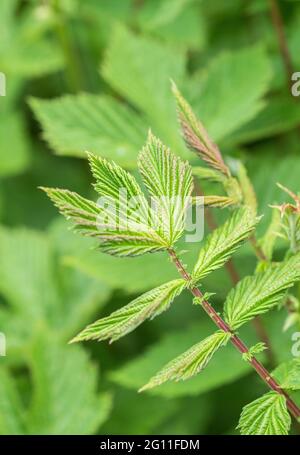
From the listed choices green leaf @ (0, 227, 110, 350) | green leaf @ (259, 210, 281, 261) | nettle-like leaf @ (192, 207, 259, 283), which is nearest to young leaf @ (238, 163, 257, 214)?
green leaf @ (259, 210, 281, 261)

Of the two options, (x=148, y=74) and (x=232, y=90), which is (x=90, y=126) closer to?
(x=148, y=74)

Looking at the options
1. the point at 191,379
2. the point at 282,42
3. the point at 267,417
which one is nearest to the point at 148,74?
the point at 282,42

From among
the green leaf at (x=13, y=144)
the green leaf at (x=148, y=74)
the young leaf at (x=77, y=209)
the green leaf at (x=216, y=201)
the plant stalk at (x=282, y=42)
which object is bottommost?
the young leaf at (x=77, y=209)

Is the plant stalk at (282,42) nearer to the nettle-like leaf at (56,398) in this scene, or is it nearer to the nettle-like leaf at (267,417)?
the nettle-like leaf at (56,398)

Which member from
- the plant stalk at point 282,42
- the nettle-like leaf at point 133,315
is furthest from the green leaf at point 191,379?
the plant stalk at point 282,42

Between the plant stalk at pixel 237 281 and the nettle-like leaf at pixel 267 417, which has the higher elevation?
the plant stalk at pixel 237 281

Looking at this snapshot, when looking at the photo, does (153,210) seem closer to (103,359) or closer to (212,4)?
(103,359)
